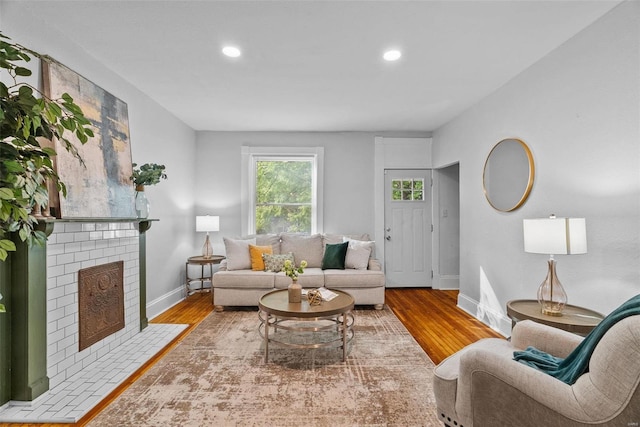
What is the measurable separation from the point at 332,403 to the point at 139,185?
2.66 meters

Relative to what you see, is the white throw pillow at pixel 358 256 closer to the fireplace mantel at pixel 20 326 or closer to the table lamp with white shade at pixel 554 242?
the table lamp with white shade at pixel 554 242

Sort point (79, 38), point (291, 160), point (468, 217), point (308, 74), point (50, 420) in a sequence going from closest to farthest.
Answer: point (50, 420)
point (79, 38)
point (308, 74)
point (468, 217)
point (291, 160)

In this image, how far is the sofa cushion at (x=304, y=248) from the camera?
15.5 feet

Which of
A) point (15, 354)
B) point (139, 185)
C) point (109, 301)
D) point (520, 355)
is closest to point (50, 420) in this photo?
point (15, 354)

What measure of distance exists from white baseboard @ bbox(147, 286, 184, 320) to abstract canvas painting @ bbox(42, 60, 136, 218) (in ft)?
4.13

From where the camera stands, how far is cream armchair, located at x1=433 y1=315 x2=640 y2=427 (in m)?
1.07

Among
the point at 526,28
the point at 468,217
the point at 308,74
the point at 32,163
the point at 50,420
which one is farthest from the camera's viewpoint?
the point at 468,217

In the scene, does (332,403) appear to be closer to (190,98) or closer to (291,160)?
(190,98)

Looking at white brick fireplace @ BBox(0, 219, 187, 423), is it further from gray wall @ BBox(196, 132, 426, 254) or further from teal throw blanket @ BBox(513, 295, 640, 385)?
teal throw blanket @ BBox(513, 295, 640, 385)

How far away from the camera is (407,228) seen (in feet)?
17.5

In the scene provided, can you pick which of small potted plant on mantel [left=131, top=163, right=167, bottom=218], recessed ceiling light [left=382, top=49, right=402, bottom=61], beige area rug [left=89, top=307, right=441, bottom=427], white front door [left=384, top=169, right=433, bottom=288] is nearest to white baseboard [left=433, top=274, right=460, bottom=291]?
white front door [left=384, top=169, right=433, bottom=288]

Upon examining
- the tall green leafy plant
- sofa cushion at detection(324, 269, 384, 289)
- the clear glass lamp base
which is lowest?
sofa cushion at detection(324, 269, 384, 289)

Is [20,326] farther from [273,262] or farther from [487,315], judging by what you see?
[487,315]

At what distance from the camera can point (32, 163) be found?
1.19 metres
